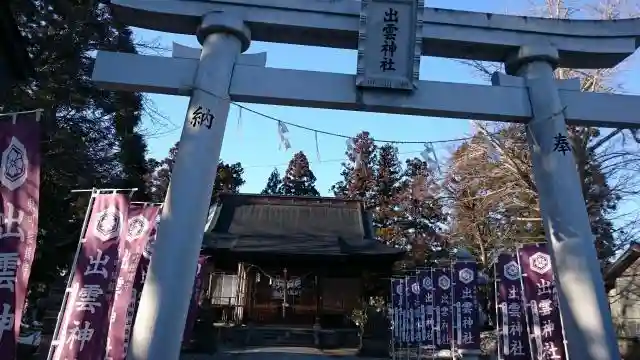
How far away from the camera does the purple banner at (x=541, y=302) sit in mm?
7910

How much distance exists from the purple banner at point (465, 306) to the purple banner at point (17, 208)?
9227 mm

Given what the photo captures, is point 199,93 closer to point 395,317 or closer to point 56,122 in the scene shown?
point 56,122

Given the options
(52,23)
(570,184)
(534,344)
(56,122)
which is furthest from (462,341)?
(52,23)

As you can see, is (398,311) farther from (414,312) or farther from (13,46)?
(13,46)

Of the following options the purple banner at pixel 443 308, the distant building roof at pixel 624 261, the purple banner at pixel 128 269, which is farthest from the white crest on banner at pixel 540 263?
the purple banner at pixel 128 269

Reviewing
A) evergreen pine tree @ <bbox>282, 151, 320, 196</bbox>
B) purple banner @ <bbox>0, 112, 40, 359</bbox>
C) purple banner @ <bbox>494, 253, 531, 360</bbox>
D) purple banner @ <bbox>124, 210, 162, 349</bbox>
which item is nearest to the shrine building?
purple banner @ <bbox>494, 253, 531, 360</bbox>

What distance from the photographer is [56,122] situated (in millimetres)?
11000

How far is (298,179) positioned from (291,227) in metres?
27.7

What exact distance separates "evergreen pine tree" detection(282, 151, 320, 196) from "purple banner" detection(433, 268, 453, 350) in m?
36.5

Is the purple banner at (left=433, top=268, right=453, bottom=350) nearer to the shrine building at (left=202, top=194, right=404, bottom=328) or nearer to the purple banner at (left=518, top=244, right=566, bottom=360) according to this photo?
the purple banner at (left=518, top=244, right=566, bottom=360)

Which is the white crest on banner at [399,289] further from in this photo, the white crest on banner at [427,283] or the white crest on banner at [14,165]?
the white crest on banner at [14,165]

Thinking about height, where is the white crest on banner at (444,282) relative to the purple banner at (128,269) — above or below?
above

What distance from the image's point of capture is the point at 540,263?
800cm

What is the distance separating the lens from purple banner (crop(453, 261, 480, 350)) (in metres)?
11.4
